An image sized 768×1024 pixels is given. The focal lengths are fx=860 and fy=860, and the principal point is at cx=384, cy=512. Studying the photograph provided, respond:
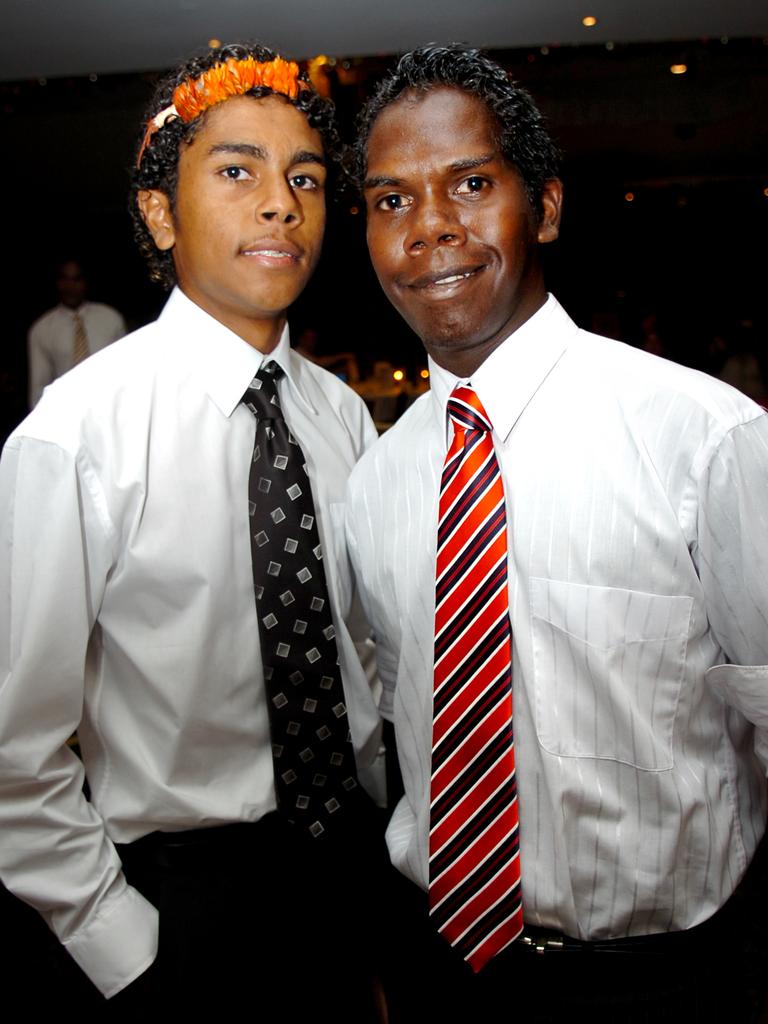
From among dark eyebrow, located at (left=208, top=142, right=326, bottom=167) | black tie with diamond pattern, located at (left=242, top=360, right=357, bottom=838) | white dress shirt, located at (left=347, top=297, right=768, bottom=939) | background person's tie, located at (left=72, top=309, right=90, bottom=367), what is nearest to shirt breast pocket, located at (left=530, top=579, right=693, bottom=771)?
white dress shirt, located at (left=347, top=297, right=768, bottom=939)

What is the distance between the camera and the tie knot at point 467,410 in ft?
3.70

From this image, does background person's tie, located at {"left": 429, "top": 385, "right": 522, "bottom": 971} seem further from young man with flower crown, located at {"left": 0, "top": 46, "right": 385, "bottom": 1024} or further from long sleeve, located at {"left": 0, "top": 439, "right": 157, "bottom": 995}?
long sleeve, located at {"left": 0, "top": 439, "right": 157, "bottom": 995}

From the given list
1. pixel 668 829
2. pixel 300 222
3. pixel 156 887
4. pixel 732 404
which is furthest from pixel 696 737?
pixel 300 222

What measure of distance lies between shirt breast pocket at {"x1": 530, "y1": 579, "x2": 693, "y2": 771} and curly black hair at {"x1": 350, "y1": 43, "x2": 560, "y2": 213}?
1.87 ft

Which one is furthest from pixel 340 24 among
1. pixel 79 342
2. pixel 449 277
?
pixel 449 277

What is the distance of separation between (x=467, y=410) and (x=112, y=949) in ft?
2.96

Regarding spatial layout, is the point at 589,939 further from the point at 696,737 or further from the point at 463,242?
the point at 463,242

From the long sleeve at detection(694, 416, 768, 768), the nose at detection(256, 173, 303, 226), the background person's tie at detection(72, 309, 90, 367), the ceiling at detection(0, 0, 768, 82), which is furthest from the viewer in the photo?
the background person's tie at detection(72, 309, 90, 367)

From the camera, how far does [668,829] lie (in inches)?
41.0

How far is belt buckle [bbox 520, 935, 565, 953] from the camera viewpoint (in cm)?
107

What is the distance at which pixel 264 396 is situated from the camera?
1.42 meters

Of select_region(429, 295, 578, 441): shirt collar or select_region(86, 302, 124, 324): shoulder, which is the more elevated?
select_region(86, 302, 124, 324): shoulder

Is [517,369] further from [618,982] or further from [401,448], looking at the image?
[618,982]

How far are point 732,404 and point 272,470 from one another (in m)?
0.68
